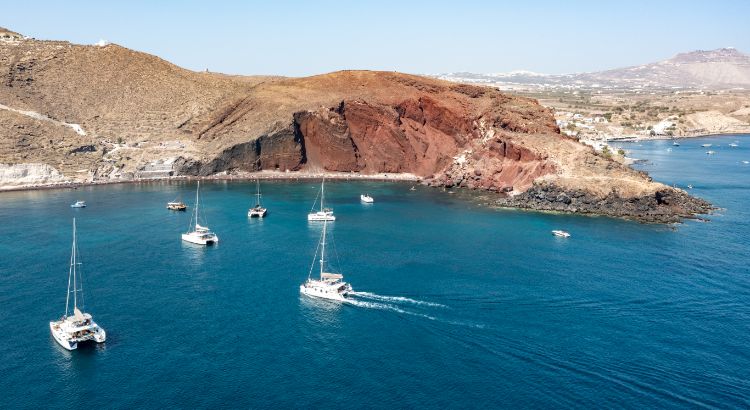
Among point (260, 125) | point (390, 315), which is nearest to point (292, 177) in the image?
point (260, 125)

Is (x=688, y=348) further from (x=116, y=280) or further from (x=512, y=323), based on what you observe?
(x=116, y=280)

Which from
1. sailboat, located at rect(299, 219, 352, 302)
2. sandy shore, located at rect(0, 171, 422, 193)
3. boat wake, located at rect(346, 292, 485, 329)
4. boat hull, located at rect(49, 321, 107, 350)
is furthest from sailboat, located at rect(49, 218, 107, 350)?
sandy shore, located at rect(0, 171, 422, 193)

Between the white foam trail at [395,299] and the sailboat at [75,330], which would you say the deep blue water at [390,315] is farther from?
the sailboat at [75,330]

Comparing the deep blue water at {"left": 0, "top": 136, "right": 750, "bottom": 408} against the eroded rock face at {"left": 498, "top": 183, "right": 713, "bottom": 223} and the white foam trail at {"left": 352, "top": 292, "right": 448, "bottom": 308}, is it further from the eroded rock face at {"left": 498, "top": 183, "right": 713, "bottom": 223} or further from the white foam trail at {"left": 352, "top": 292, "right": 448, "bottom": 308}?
the eroded rock face at {"left": 498, "top": 183, "right": 713, "bottom": 223}

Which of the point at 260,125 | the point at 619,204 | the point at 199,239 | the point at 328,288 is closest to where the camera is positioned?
the point at 328,288

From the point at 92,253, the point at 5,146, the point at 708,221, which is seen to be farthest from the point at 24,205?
the point at 708,221

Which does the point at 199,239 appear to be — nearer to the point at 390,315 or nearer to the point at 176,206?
the point at 176,206
